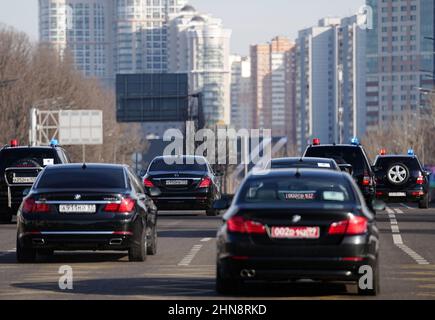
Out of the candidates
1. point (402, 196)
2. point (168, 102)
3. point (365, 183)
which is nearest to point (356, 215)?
point (365, 183)

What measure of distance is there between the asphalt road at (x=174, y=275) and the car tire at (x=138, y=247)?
0.42ft

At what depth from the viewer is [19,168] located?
35750 mm

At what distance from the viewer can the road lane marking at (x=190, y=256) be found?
859 inches

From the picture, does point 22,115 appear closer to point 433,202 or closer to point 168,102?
point 168,102

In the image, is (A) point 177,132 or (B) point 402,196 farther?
(A) point 177,132

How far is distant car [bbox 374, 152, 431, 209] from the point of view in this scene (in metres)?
44.8

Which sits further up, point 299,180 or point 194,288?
point 299,180

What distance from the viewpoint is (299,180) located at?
1688 centimetres

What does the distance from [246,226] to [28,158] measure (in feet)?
68.0

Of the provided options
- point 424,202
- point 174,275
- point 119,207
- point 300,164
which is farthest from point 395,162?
point 174,275

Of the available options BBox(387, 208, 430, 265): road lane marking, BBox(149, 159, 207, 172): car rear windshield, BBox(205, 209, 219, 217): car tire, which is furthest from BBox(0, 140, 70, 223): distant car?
BBox(387, 208, 430, 265): road lane marking

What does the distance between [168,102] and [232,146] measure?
56287 mm

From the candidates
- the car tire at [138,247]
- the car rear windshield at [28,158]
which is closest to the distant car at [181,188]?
the car rear windshield at [28,158]

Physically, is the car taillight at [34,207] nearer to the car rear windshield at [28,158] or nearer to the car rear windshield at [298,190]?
the car rear windshield at [298,190]
